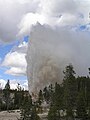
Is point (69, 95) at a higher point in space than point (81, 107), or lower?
higher

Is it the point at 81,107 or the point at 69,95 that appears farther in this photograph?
the point at 81,107

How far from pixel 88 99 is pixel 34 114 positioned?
63.4 ft

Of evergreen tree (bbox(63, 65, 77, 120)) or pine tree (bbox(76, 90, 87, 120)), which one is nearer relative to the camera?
evergreen tree (bbox(63, 65, 77, 120))

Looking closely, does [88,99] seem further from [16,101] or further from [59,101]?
[16,101]

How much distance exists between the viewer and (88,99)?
7469cm

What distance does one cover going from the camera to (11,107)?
462ft

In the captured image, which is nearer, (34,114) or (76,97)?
(34,114)

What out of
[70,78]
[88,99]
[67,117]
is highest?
[70,78]

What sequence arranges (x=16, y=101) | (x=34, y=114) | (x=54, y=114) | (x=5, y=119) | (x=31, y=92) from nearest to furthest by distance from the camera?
(x=34, y=114), (x=54, y=114), (x=5, y=119), (x=16, y=101), (x=31, y=92)

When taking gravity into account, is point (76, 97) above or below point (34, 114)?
above

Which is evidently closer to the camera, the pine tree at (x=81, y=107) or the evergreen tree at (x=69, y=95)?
the evergreen tree at (x=69, y=95)

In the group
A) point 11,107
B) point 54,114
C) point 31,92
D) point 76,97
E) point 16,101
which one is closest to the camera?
point 54,114

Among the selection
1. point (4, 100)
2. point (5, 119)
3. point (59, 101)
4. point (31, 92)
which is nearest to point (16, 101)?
point (4, 100)

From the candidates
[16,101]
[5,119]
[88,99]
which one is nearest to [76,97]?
[88,99]
